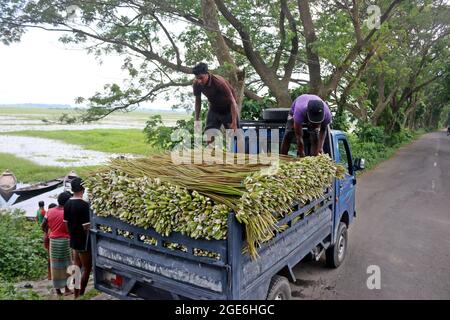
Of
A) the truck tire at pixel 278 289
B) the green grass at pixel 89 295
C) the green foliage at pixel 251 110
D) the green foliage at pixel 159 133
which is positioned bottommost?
the green grass at pixel 89 295

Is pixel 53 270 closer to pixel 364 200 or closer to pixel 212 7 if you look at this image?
pixel 212 7

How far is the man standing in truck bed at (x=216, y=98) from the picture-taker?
4.48 metres

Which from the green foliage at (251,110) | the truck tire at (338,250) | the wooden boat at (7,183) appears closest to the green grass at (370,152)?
the green foliage at (251,110)

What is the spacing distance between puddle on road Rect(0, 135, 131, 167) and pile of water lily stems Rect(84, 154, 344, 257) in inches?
540

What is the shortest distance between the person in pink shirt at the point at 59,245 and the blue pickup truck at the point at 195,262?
1181mm

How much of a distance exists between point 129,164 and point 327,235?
8.23 ft

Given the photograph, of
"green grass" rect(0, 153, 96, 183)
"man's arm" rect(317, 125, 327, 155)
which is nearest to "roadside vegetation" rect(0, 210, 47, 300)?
"man's arm" rect(317, 125, 327, 155)

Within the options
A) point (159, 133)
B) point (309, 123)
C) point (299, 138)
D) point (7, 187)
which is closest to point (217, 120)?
point (299, 138)

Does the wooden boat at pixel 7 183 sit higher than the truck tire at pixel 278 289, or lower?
lower

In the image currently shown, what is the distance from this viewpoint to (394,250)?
570cm

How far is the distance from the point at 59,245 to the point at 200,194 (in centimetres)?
250

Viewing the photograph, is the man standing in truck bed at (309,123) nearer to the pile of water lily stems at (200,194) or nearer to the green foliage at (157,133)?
the pile of water lily stems at (200,194)

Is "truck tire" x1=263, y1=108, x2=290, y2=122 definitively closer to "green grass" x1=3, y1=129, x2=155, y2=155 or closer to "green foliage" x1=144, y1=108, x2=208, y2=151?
"green foliage" x1=144, y1=108, x2=208, y2=151

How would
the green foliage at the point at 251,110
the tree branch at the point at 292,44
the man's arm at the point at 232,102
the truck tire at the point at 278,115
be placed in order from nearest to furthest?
the man's arm at the point at 232,102 → the truck tire at the point at 278,115 → the tree branch at the point at 292,44 → the green foliage at the point at 251,110
